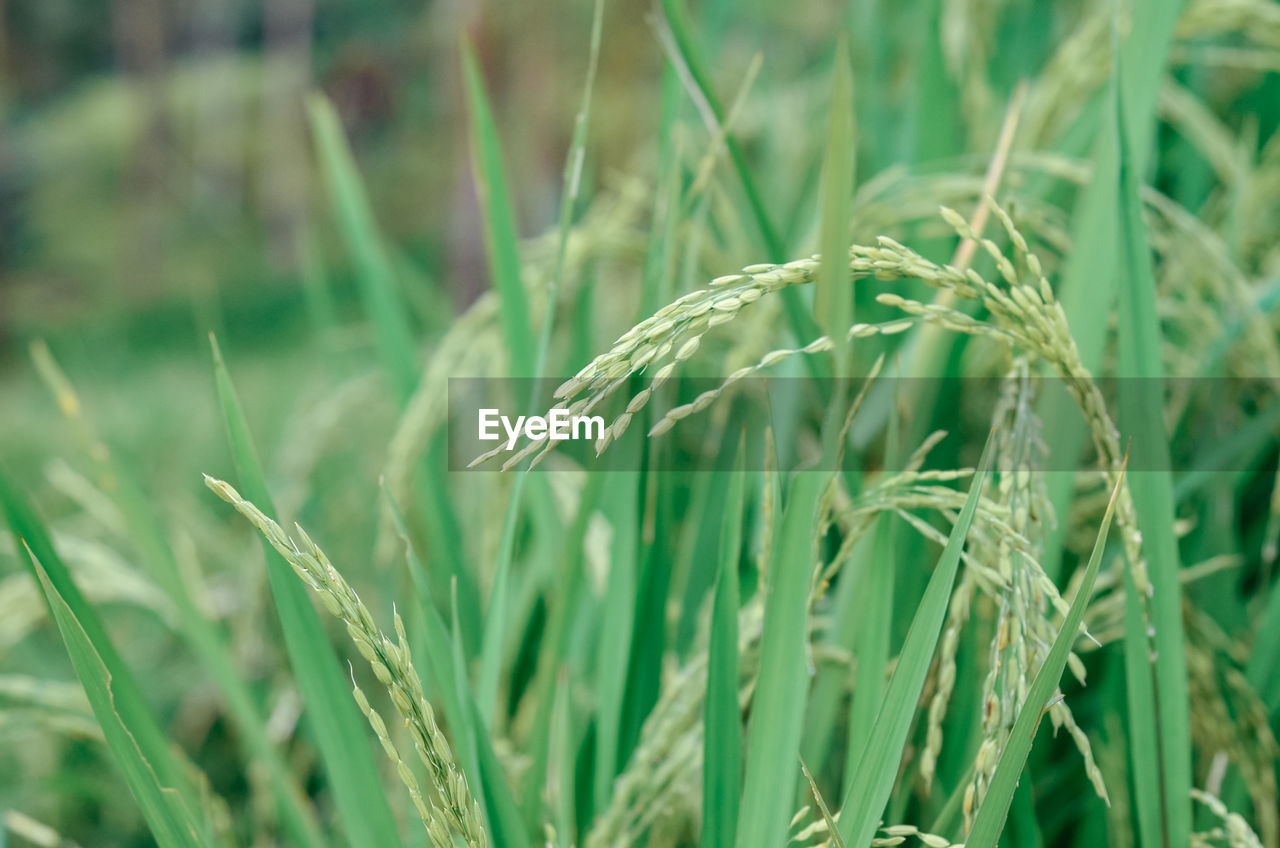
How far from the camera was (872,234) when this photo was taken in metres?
0.58

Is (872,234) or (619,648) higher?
(872,234)

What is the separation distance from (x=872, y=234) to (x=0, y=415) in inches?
151

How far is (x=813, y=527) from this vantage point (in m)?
0.30

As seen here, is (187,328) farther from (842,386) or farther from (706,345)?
(842,386)

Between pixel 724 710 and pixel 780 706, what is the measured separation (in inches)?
1.7

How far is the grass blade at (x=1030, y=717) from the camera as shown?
0.88 feet

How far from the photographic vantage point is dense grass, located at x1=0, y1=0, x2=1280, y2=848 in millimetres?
304

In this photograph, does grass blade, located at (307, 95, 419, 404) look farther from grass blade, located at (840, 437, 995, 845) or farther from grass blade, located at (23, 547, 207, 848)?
grass blade, located at (840, 437, 995, 845)

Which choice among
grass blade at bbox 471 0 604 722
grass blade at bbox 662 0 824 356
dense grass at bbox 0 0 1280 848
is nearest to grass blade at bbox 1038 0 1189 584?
dense grass at bbox 0 0 1280 848

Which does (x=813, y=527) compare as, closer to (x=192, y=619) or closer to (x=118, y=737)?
(x=118, y=737)

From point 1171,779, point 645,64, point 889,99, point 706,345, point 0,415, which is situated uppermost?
point 645,64

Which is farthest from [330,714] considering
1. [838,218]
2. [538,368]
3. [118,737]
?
[838,218]

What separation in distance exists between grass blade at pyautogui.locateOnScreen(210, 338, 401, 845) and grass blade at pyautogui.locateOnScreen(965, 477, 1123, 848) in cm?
24

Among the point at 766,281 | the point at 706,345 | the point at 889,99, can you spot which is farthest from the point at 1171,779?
the point at 889,99
